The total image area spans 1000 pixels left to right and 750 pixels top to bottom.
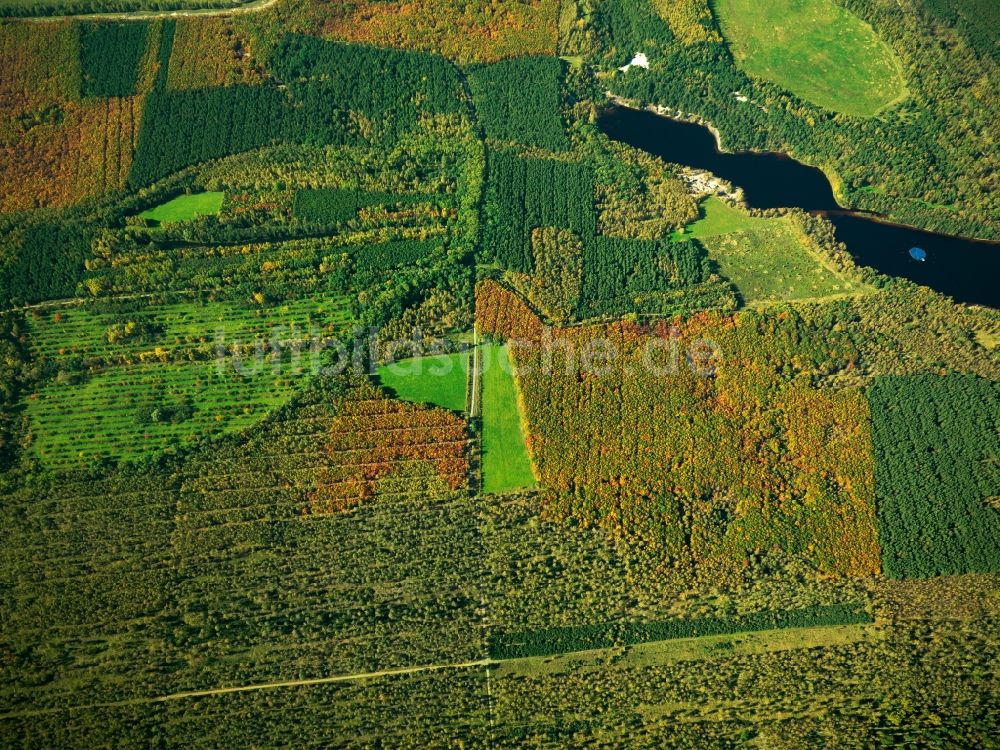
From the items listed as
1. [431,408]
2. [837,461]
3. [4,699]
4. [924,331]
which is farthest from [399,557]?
[924,331]

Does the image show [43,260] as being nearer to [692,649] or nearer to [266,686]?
[266,686]

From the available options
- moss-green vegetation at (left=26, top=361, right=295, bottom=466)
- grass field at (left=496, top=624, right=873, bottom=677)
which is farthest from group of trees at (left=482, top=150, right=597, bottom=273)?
grass field at (left=496, top=624, right=873, bottom=677)

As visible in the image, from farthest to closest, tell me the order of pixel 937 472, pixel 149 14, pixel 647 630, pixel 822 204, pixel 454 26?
1. pixel 149 14
2. pixel 454 26
3. pixel 822 204
4. pixel 937 472
5. pixel 647 630

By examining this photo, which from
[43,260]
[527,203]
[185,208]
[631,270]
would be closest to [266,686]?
[43,260]

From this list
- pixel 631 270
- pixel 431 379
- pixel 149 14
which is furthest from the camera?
pixel 149 14

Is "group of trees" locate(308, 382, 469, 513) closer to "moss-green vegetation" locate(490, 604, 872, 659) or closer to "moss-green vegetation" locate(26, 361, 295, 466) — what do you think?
"moss-green vegetation" locate(26, 361, 295, 466)

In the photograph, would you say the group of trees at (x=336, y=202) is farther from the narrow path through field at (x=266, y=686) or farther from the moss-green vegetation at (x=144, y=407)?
the narrow path through field at (x=266, y=686)

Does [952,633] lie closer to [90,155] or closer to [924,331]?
[924,331]
